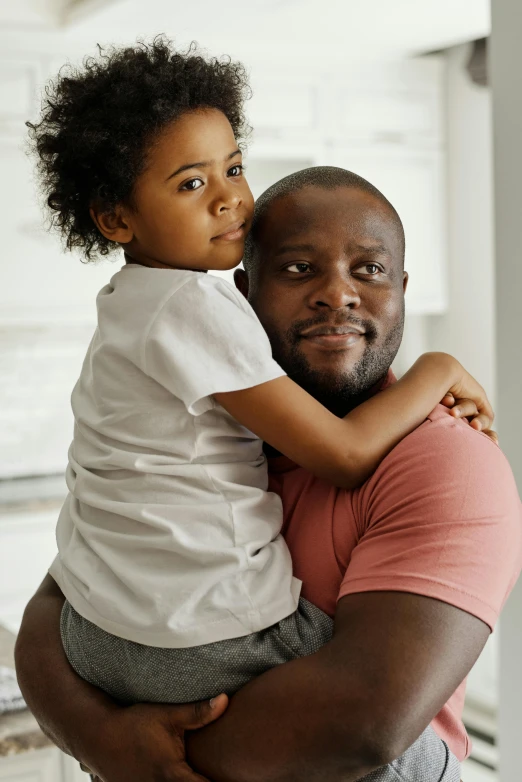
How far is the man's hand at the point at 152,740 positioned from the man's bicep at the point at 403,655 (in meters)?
0.17

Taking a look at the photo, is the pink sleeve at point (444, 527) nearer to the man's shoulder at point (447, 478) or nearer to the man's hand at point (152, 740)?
the man's shoulder at point (447, 478)

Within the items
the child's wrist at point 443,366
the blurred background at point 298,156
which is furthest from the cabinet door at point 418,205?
the child's wrist at point 443,366

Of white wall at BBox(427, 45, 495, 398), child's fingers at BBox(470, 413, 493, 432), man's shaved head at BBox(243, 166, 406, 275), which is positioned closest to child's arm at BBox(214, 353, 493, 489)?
child's fingers at BBox(470, 413, 493, 432)

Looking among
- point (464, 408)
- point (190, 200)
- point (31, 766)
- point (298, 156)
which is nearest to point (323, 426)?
point (464, 408)

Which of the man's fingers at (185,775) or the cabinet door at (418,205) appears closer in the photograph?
the man's fingers at (185,775)

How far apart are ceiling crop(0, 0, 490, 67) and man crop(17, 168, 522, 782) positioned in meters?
2.79

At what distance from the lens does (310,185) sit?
1.29 metres

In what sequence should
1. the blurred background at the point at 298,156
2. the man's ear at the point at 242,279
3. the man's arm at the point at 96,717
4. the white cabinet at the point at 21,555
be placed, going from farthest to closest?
the white cabinet at the point at 21,555 → the blurred background at the point at 298,156 → the man's ear at the point at 242,279 → the man's arm at the point at 96,717

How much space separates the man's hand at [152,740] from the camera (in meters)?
1.02

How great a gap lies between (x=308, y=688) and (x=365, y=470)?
10.2 inches

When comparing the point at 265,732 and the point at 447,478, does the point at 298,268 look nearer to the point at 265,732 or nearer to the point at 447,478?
the point at 447,478

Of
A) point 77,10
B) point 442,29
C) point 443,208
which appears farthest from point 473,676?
point 77,10

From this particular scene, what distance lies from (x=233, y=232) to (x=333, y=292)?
15cm

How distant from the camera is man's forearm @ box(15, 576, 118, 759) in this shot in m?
1.10
